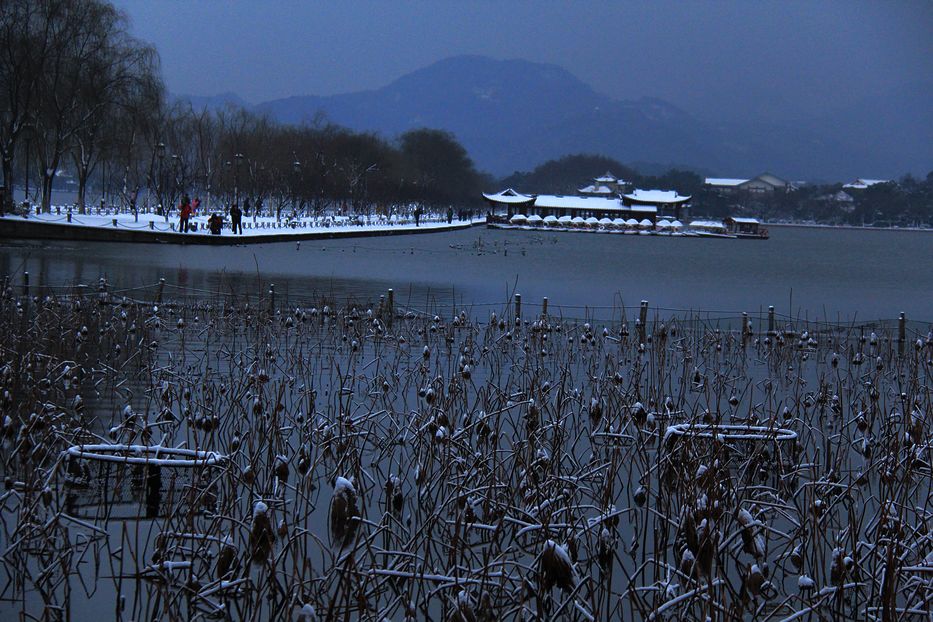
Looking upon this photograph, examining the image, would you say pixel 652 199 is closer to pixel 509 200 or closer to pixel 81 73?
pixel 509 200

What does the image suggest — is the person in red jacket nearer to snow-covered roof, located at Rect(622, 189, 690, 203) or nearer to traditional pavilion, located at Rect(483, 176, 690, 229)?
traditional pavilion, located at Rect(483, 176, 690, 229)

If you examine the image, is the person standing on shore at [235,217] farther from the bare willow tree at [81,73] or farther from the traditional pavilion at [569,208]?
the traditional pavilion at [569,208]

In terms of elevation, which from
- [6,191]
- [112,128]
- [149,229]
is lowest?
[149,229]

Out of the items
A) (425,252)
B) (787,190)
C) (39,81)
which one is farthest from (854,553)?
(787,190)

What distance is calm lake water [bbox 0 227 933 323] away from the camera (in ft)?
65.3

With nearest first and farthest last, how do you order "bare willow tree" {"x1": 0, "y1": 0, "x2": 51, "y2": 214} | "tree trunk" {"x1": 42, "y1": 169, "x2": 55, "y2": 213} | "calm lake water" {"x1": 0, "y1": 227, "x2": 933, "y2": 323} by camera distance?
"calm lake water" {"x1": 0, "y1": 227, "x2": 933, "y2": 323}, "bare willow tree" {"x1": 0, "y1": 0, "x2": 51, "y2": 214}, "tree trunk" {"x1": 42, "y1": 169, "x2": 55, "y2": 213}

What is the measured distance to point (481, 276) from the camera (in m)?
28.7

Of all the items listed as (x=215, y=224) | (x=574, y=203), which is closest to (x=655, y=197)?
(x=574, y=203)

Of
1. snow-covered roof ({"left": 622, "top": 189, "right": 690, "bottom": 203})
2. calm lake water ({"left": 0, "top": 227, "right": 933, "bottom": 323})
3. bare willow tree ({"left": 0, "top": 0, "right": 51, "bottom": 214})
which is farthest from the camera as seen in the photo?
snow-covered roof ({"left": 622, "top": 189, "right": 690, "bottom": 203})

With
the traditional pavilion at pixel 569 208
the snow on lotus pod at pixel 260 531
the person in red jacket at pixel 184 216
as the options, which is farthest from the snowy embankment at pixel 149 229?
the traditional pavilion at pixel 569 208

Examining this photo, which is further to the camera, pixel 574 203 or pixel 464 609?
pixel 574 203

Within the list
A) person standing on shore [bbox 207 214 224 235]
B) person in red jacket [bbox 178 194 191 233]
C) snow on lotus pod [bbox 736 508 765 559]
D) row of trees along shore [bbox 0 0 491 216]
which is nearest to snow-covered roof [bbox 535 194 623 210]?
row of trees along shore [bbox 0 0 491 216]

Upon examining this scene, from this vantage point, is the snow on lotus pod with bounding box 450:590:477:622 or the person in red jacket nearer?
the snow on lotus pod with bounding box 450:590:477:622

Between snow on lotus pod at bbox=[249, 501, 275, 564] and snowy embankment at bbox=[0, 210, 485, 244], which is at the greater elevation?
snowy embankment at bbox=[0, 210, 485, 244]
